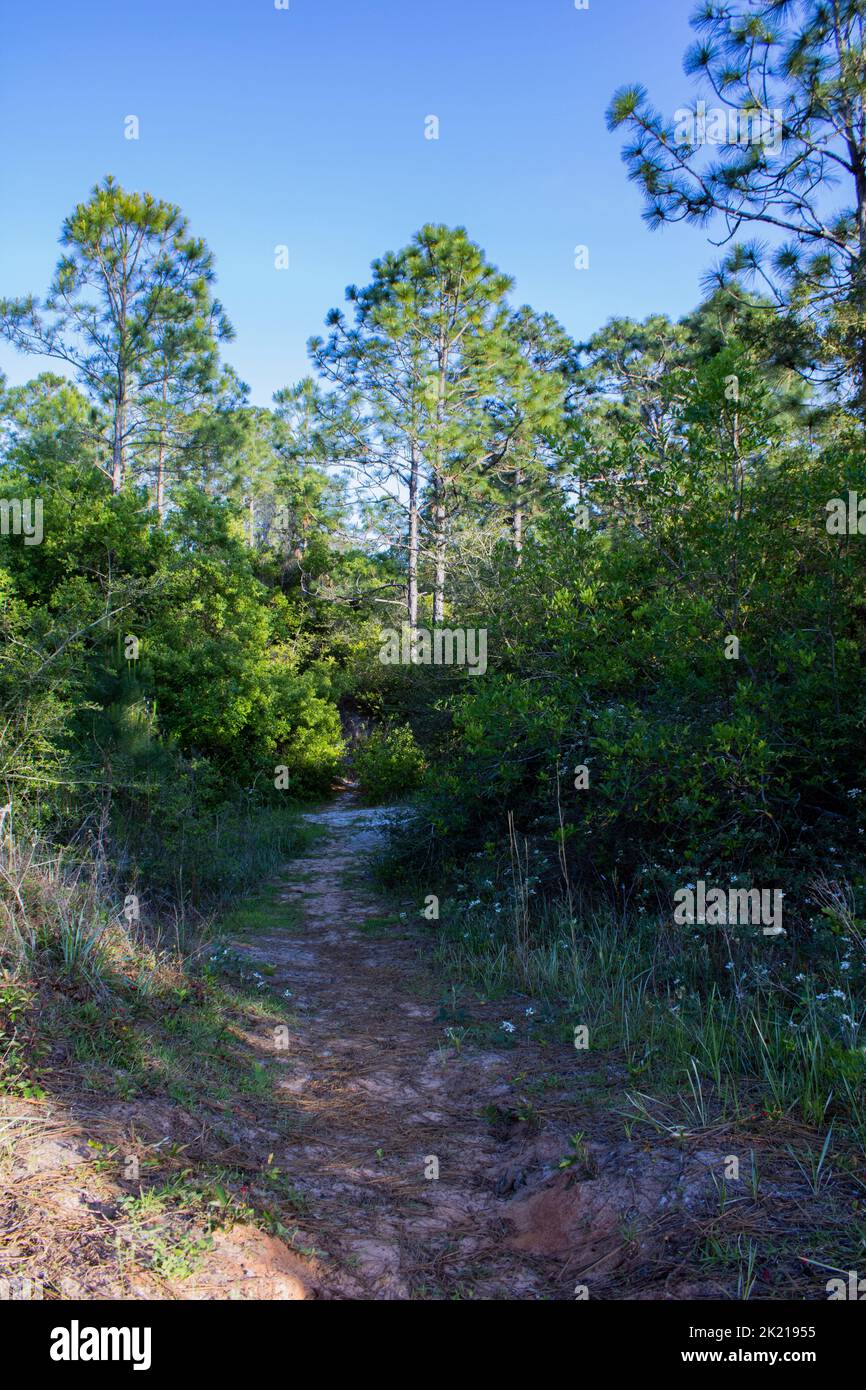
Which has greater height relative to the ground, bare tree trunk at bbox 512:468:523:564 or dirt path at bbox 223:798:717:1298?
bare tree trunk at bbox 512:468:523:564

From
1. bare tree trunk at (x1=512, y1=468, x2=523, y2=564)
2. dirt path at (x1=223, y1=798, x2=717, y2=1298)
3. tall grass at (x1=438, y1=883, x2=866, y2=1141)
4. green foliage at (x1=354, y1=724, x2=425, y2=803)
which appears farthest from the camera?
bare tree trunk at (x1=512, y1=468, x2=523, y2=564)

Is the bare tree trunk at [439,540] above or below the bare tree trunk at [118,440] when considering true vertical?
below

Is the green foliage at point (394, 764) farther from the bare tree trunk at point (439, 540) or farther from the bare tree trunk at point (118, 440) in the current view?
the bare tree trunk at point (118, 440)

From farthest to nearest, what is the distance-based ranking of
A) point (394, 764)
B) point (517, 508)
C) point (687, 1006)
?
point (517, 508) → point (394, 764) → point (687, 1006)

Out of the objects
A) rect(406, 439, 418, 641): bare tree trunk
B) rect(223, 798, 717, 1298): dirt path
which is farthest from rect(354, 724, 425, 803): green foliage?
rect(223, 798, 717, 1298): dirt path

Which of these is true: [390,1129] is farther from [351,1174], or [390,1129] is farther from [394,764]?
[394,764]

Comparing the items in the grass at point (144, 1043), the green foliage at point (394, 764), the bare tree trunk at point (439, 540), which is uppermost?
the bare tree trunk at point (439, 540)

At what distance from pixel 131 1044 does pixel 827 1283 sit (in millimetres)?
2802

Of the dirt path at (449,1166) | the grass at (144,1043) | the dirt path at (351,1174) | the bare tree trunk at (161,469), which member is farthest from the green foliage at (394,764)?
the dirt path at (351,1174)

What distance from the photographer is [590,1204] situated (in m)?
2.83

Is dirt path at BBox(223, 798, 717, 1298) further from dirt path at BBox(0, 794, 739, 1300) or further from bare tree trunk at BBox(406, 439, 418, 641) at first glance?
bare tree trunk at BBox(406, 439, 418, 641)

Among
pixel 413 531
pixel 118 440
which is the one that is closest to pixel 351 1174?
pixel 413 531

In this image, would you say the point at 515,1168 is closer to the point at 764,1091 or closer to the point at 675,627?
the point at 764,1091
